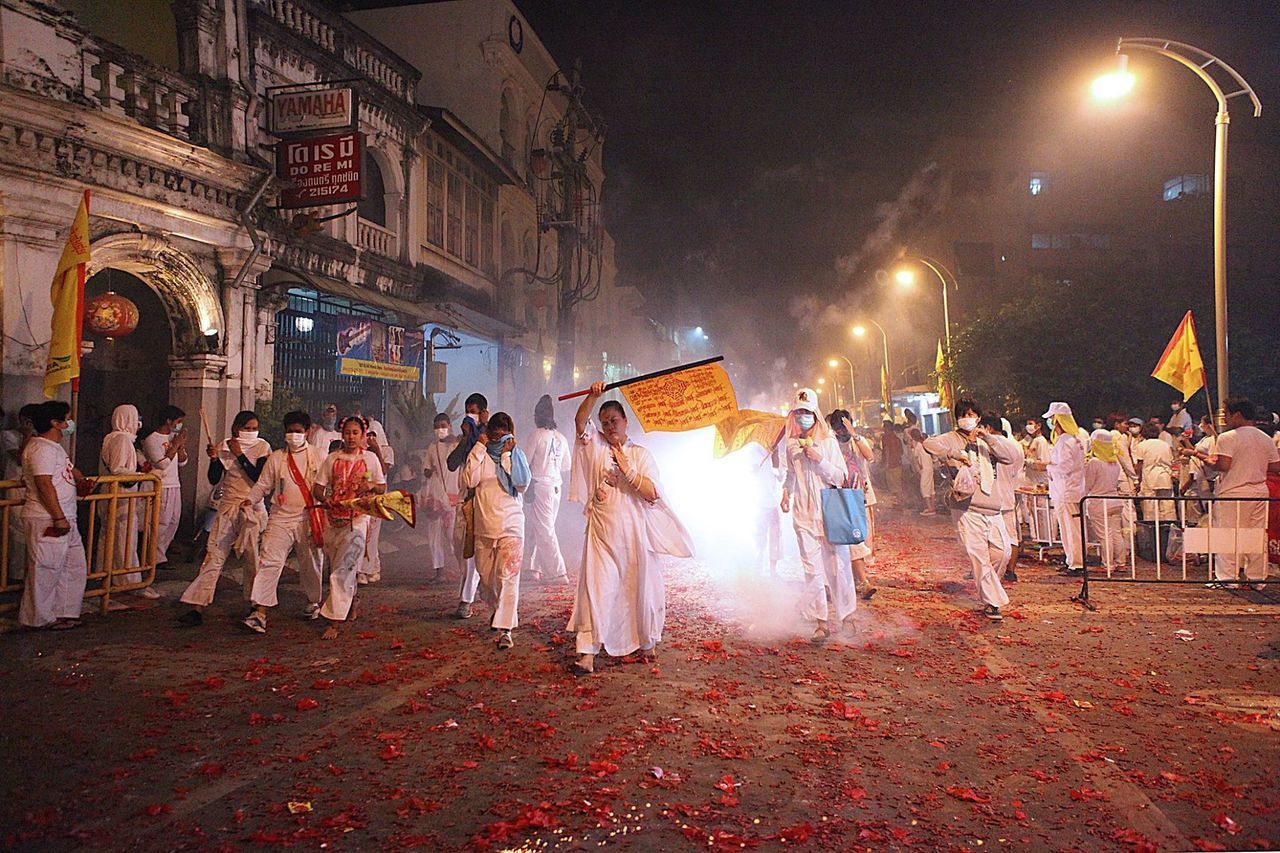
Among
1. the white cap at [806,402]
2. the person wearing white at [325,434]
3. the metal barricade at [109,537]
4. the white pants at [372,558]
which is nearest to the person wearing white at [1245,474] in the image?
the white cap at [806,402]

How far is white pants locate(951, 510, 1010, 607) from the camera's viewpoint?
321 inches

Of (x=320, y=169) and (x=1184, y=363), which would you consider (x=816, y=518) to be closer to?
(x=1184, y=363)

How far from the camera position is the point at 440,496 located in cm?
1073

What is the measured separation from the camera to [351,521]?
7.46 metres

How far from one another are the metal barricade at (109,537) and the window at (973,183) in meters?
50.5

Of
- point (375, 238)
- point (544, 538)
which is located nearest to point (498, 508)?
point (544, 538)

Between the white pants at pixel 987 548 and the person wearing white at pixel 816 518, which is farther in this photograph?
the white pants at pixel 987 548

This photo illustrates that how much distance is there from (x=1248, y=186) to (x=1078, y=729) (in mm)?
46818

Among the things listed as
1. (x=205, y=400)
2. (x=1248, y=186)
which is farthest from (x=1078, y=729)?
(x=1248, y=186)

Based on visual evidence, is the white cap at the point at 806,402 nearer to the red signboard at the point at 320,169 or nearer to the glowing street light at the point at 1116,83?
the glowing street light at the point at 1116,83

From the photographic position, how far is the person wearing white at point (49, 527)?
724 centimetres

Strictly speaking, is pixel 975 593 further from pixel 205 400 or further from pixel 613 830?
pixel 205 400

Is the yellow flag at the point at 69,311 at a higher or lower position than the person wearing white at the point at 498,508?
higher

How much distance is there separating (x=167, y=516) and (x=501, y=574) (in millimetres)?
6173
